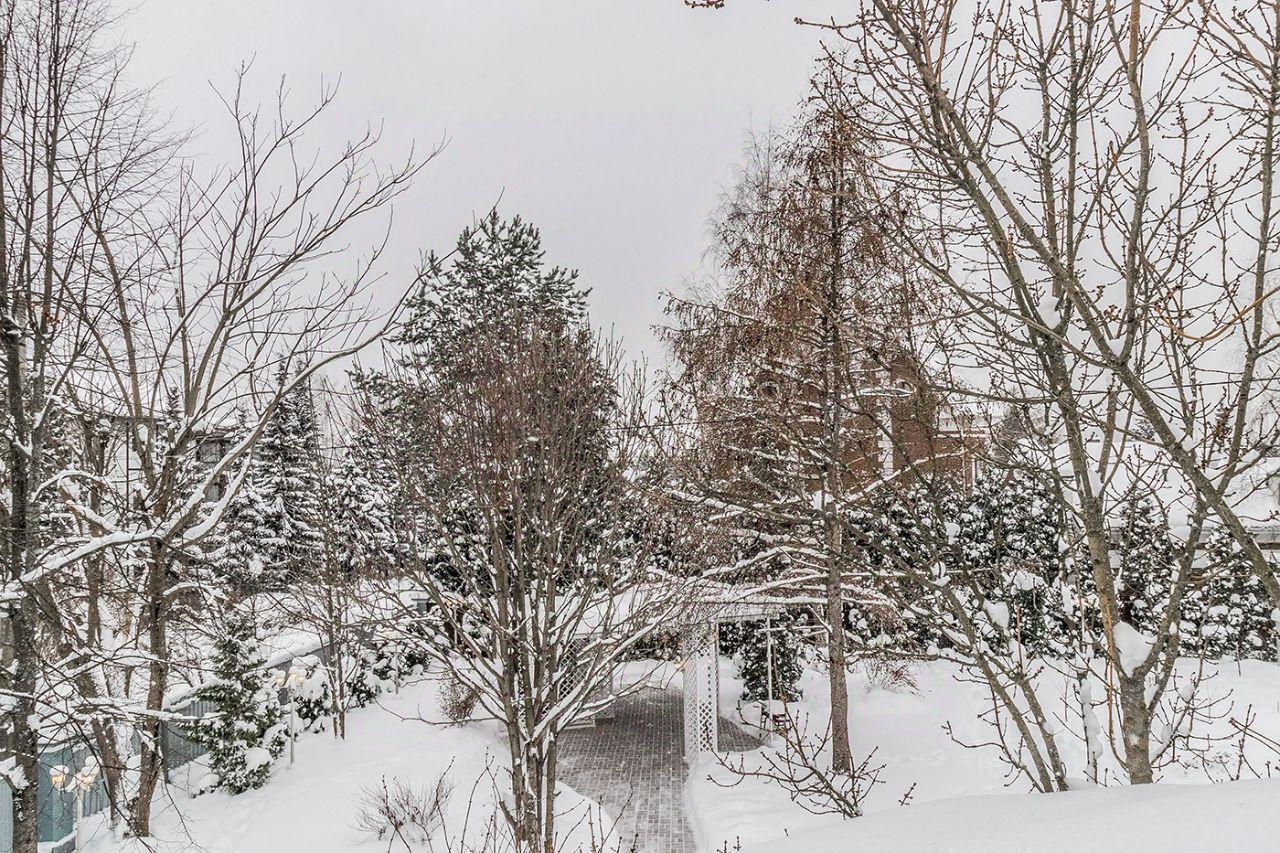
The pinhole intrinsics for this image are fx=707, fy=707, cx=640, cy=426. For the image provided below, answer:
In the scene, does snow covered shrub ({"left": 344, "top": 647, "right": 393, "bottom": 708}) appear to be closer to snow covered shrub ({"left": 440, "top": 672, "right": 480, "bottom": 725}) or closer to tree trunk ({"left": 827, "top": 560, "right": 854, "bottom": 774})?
snow covered shrub ({"left": 440, "top": 672, "right": 480, "bottom": 725})

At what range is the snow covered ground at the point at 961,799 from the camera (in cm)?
197

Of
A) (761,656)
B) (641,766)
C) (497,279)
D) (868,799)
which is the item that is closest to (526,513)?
(868,799)

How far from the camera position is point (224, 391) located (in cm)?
481

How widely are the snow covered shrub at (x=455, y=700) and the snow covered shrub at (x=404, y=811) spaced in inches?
47.5

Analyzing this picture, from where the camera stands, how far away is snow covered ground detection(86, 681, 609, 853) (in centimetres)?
852

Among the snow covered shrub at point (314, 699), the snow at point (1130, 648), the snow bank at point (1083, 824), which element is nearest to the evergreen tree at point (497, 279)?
the snow covered shrub at point (314, 699)

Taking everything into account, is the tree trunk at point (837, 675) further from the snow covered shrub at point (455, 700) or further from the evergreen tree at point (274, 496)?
the evergreen tree at point (274, 496)

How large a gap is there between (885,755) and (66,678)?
1036cm

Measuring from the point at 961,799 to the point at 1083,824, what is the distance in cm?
94

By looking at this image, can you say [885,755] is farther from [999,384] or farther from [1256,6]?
[1256,6]

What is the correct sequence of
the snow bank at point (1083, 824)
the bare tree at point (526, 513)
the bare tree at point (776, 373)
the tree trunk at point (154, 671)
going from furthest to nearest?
the bare tree at point (776, 373), the bare tree at point (526, 513), the tree trunk at point (154, 671), the snow bank at point (1083, 824)

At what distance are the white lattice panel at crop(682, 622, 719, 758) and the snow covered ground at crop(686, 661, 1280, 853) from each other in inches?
30.3

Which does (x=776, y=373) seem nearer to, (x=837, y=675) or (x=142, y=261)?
(x=837, y=675)

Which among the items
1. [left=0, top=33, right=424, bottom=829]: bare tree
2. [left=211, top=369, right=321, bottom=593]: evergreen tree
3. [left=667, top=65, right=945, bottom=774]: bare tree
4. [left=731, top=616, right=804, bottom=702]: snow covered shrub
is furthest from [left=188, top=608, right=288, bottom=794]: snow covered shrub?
[left=211, top=369, right=321, bottom=593]: evergreen tree
